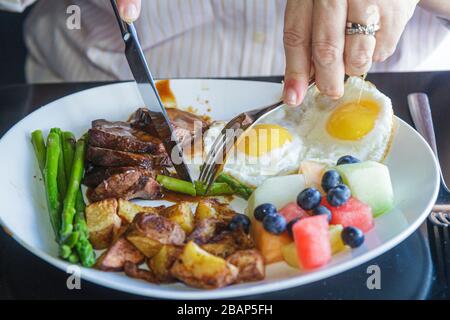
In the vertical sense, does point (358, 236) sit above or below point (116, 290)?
above

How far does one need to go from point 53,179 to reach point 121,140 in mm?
328

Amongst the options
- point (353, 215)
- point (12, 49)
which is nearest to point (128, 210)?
point (353, 215)

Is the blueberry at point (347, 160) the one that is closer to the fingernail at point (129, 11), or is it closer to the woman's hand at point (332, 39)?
the woman's hand at point (332, 39)

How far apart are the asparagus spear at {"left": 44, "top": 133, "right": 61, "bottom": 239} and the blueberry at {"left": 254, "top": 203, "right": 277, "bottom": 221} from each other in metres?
0.63

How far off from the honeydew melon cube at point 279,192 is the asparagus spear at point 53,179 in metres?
0.63

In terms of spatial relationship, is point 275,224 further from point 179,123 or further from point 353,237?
point 179,123

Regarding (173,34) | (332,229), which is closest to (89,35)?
(173,34)

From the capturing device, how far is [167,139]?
241 cm

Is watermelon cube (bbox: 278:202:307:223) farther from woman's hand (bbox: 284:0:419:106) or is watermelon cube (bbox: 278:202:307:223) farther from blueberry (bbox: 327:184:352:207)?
woman's hand (bbox: 284:0:419:106)

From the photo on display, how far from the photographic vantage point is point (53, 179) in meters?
2.18

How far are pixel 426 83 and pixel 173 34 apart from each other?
1242 mm

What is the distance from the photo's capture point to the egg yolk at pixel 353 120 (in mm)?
2404
